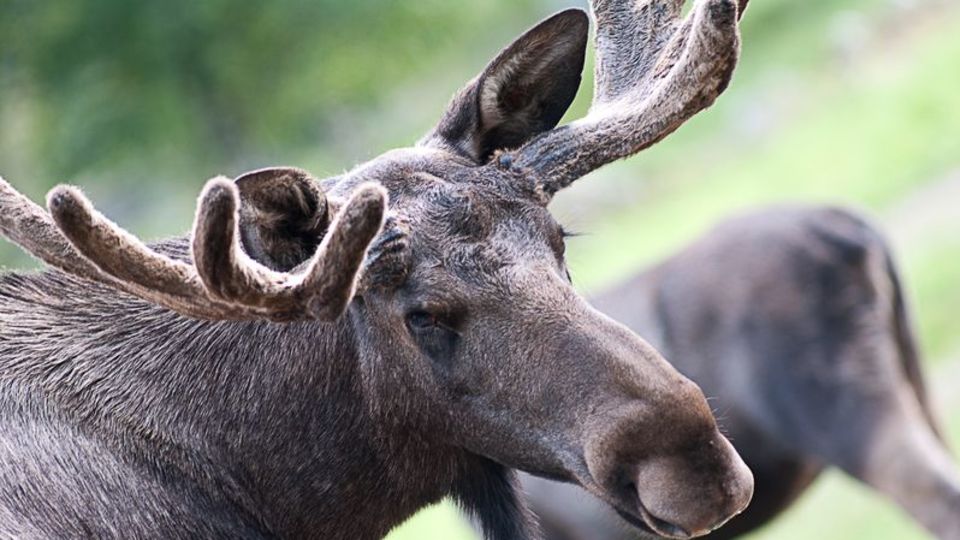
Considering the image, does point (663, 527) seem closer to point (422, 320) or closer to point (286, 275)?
point (422, 320)

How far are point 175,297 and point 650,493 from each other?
48.0 inches

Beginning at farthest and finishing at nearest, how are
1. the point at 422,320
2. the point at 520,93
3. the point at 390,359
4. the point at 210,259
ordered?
the point at 520,93 < the point at 390,359 < the point at 422,320 < the point at 210,259

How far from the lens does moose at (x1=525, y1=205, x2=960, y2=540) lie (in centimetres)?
824

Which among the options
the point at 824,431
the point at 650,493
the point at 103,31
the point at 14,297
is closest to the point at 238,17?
the point at 103,31

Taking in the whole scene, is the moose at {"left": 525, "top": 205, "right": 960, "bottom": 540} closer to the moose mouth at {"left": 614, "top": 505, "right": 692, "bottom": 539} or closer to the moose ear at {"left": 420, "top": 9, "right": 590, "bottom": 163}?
the moose ear at {"left": 420, "top": 9, "right": 590, "bottom": 163}

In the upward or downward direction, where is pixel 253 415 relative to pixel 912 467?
upward

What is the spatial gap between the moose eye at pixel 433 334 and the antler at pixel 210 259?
361mm

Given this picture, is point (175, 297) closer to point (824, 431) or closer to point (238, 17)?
point (824, 431)

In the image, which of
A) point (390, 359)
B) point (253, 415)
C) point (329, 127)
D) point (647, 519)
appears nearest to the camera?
point (647, 519)

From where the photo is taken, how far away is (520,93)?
4797mm

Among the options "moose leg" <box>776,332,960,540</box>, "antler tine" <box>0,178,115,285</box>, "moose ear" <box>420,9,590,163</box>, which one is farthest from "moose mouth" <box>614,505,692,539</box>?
"moose leg" <box>776,332,960,540</box>

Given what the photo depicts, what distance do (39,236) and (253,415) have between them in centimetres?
Answer: 79

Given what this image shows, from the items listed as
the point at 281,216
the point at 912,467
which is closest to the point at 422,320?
the point at 281,216

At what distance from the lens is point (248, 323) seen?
4547mm
